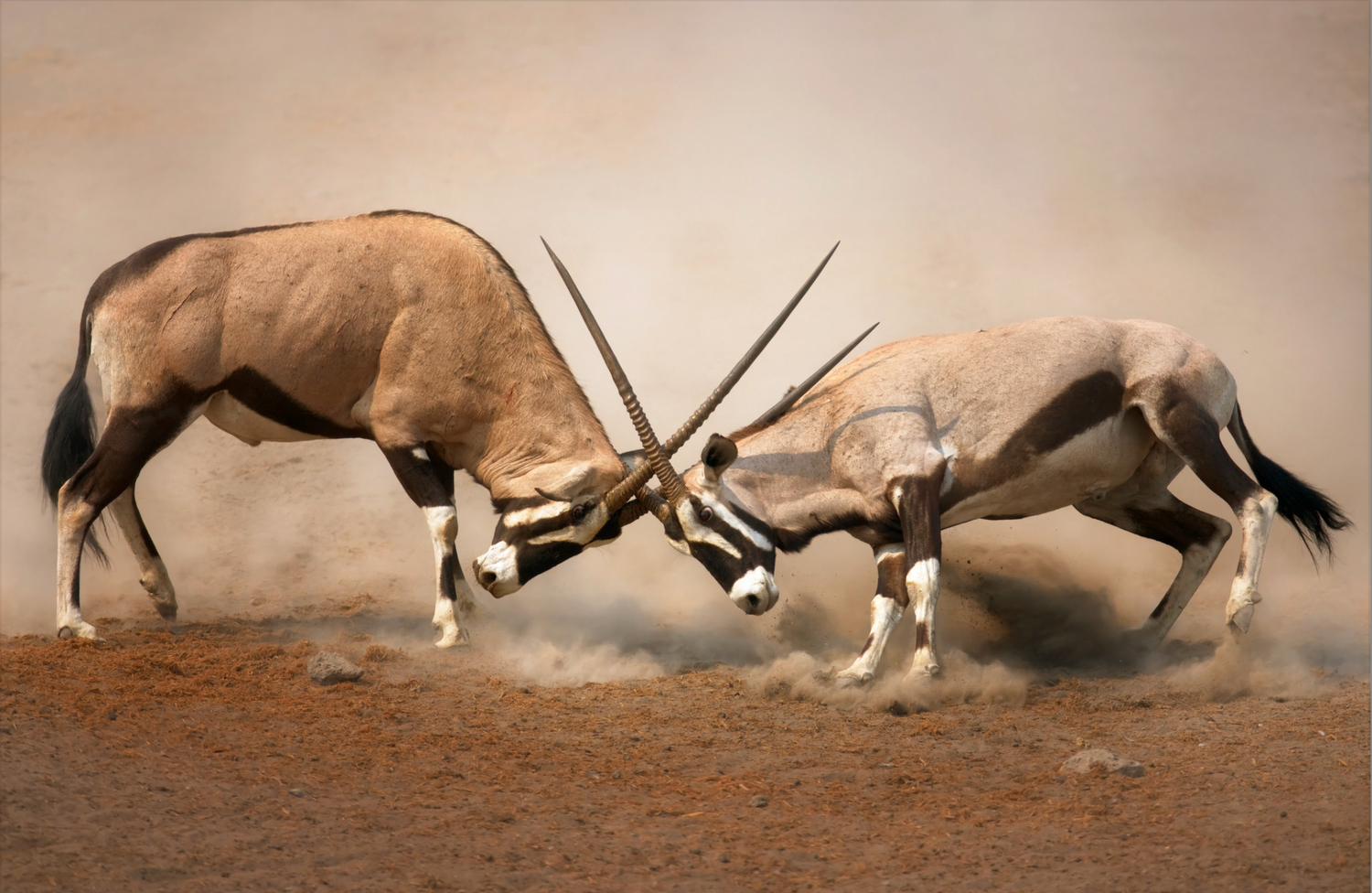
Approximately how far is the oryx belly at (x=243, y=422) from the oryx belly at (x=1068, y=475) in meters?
3.97

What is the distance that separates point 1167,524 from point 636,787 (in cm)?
454

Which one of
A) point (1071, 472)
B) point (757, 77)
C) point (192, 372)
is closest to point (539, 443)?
point (192, 372)

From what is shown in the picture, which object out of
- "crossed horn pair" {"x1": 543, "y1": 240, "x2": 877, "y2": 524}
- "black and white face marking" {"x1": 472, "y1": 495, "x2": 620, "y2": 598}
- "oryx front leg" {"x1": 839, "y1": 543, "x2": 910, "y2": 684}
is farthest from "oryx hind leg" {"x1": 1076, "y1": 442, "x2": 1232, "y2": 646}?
"black and white face marking" {"x1": 472, "y1": 495, "x2": 620, "y2": 598}

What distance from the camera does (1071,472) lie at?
779 cm

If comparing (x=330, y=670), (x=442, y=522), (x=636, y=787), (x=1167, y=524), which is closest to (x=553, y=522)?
(x=442, y=522)

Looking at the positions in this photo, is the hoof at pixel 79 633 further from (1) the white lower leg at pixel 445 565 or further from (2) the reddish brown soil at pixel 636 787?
(1) the white lower leg at pixel 445 565

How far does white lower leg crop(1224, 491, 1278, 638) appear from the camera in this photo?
737cm

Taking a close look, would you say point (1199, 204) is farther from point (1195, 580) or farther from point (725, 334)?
point (1195, 580)

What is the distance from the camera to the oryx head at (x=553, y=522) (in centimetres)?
763

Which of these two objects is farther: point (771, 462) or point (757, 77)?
point (757, 77)

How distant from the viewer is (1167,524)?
8430 millimetres

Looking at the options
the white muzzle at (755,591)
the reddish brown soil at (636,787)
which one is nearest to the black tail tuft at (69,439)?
the reddish brown soil at (636,787)

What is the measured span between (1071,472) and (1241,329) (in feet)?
23.6

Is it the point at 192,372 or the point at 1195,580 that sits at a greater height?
the point at 192,372
